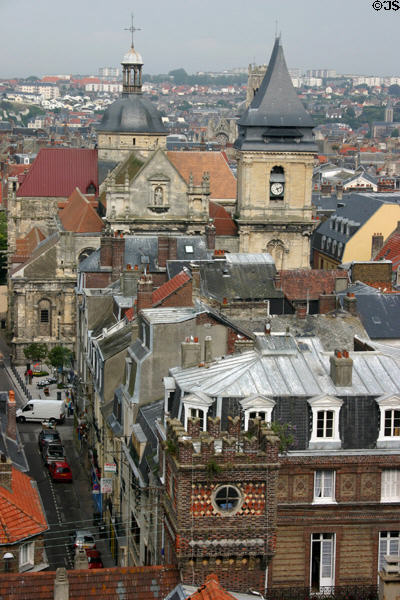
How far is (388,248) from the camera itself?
91.8 metres

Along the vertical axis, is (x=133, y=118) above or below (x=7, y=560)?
above

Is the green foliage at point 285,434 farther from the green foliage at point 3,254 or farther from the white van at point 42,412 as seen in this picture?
the green foliage at point 3,254

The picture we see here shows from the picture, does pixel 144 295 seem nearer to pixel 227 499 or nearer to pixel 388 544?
pixel 388 544

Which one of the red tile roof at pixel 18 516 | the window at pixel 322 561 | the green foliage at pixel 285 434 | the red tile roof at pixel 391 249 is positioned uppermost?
the green foliage at pixel 285 434

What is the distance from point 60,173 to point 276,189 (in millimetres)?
27573

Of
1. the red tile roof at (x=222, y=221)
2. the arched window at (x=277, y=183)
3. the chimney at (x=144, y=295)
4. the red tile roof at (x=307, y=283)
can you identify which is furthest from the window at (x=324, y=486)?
the arched window at (x=277, y=183)

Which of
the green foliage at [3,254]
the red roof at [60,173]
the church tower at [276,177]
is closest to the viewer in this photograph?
the church tower at [276,177]

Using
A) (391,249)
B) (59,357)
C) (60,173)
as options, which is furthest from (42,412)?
(60,173)

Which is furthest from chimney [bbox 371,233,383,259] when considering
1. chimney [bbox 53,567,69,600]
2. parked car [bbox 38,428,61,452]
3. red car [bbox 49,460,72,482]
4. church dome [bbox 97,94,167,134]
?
chimney [bbox 53,567,69,600]

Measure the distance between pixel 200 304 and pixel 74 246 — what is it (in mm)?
46851

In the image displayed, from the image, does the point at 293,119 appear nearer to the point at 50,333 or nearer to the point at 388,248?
the point at 388,248

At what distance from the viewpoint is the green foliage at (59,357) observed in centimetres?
8538

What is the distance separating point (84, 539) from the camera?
48969 millimetres

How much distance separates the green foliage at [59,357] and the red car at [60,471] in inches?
964
